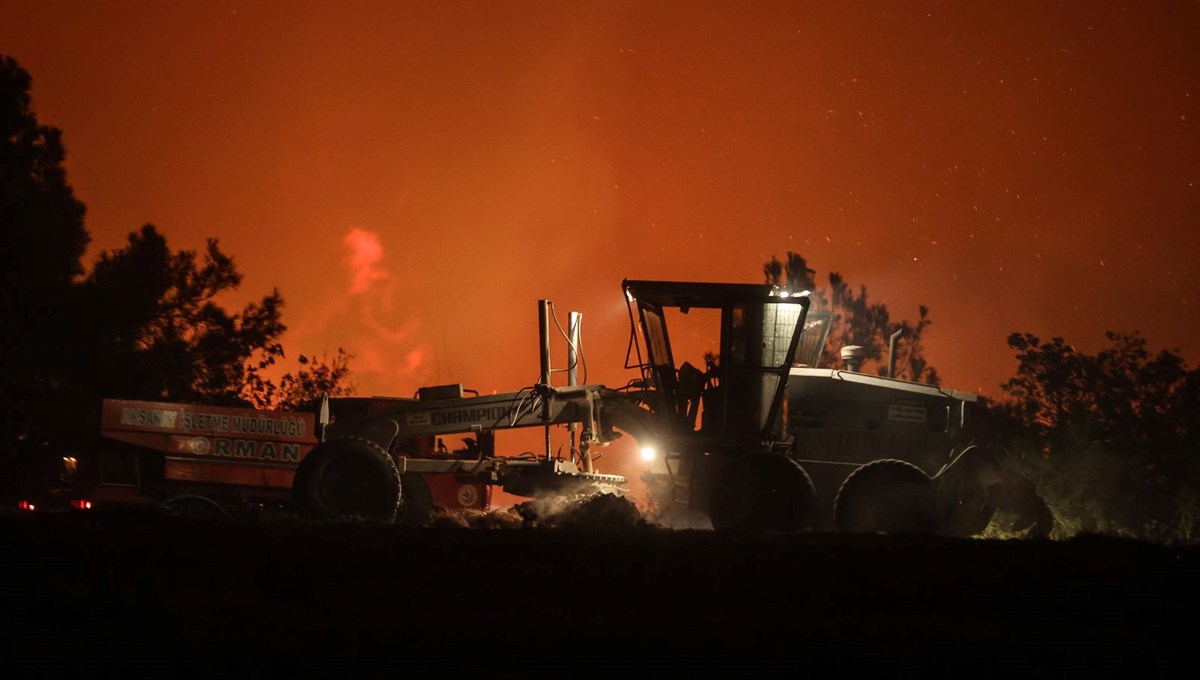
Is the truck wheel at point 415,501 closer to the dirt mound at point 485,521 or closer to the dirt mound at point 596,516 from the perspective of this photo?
the dirt mound at point 485,521

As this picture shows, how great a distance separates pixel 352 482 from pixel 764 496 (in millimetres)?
4815

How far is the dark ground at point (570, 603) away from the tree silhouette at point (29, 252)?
15278 mm

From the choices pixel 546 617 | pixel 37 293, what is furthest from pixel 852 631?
pixel 37 293

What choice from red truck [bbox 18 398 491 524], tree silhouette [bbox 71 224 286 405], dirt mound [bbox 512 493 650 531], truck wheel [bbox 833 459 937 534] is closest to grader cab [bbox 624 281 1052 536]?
truck wheel [bbox 833 459 937 534]

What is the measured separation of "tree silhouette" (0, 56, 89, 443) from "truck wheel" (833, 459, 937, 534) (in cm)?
→ 1739

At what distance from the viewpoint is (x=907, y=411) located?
54.6ft

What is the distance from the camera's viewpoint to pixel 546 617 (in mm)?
8312

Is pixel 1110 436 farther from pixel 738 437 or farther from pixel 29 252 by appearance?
pixel 29 252

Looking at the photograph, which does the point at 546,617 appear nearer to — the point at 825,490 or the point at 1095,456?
the point at 825,490

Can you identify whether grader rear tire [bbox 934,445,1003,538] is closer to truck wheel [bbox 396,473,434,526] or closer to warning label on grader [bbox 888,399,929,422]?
warning label on grader [bbox 888,399,929,422]

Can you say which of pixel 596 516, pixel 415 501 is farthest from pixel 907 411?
pixel 415 501

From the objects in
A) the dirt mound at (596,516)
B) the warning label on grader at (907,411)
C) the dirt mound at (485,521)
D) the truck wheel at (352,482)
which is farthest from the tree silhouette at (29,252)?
the warning label on grader at (907,411)

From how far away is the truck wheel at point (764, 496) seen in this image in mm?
15062

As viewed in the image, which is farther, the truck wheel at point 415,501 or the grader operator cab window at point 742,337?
the truck wheel at point 415,501
